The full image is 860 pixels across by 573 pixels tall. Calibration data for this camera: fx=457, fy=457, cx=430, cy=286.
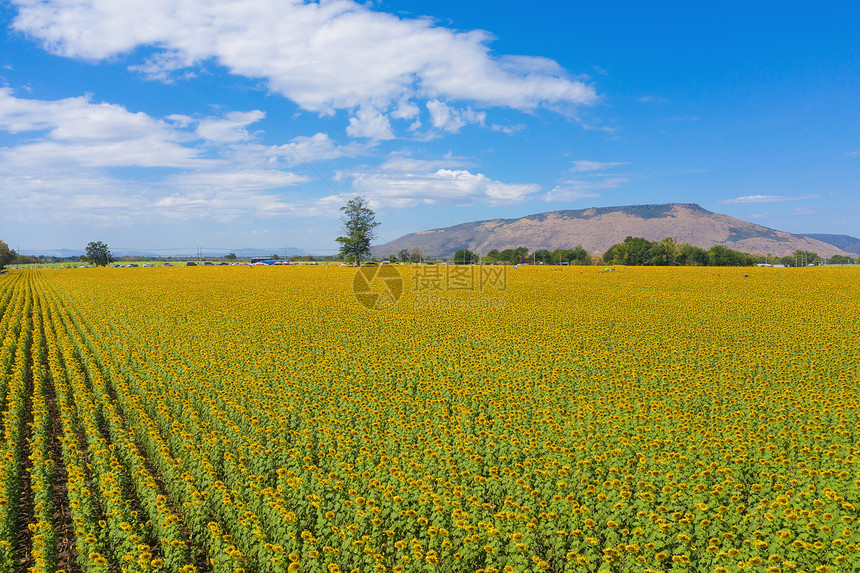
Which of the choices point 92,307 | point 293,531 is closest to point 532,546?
point 293,531

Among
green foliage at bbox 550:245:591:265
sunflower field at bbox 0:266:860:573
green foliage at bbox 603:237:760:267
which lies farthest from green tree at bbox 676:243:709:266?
→ sunflower field at bbox 0:266:860:573

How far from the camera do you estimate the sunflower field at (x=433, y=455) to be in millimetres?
5953

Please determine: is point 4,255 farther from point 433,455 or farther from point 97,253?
point 433,455

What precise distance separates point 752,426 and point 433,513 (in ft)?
23.8

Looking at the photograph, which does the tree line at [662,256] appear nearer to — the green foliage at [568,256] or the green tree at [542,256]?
the green foliage at [568,256]

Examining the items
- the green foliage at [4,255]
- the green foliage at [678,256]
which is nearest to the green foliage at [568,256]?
the green foliage at [678,256]

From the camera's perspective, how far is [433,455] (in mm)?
8180

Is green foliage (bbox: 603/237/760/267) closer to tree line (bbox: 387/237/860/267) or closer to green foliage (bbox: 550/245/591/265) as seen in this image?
tree line (bbox: 387/237/860/267)

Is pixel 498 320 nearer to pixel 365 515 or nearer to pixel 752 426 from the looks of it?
pixel 752 426

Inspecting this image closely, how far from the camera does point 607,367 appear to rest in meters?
14.4

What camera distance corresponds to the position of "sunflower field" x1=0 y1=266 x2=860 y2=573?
19.5 feet

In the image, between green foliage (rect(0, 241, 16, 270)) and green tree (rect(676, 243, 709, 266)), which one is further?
green foliage (rect(0, 241, 16, 270))

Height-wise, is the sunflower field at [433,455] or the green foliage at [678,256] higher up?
the green foliage at [678,256]

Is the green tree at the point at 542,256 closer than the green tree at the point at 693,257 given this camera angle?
No
